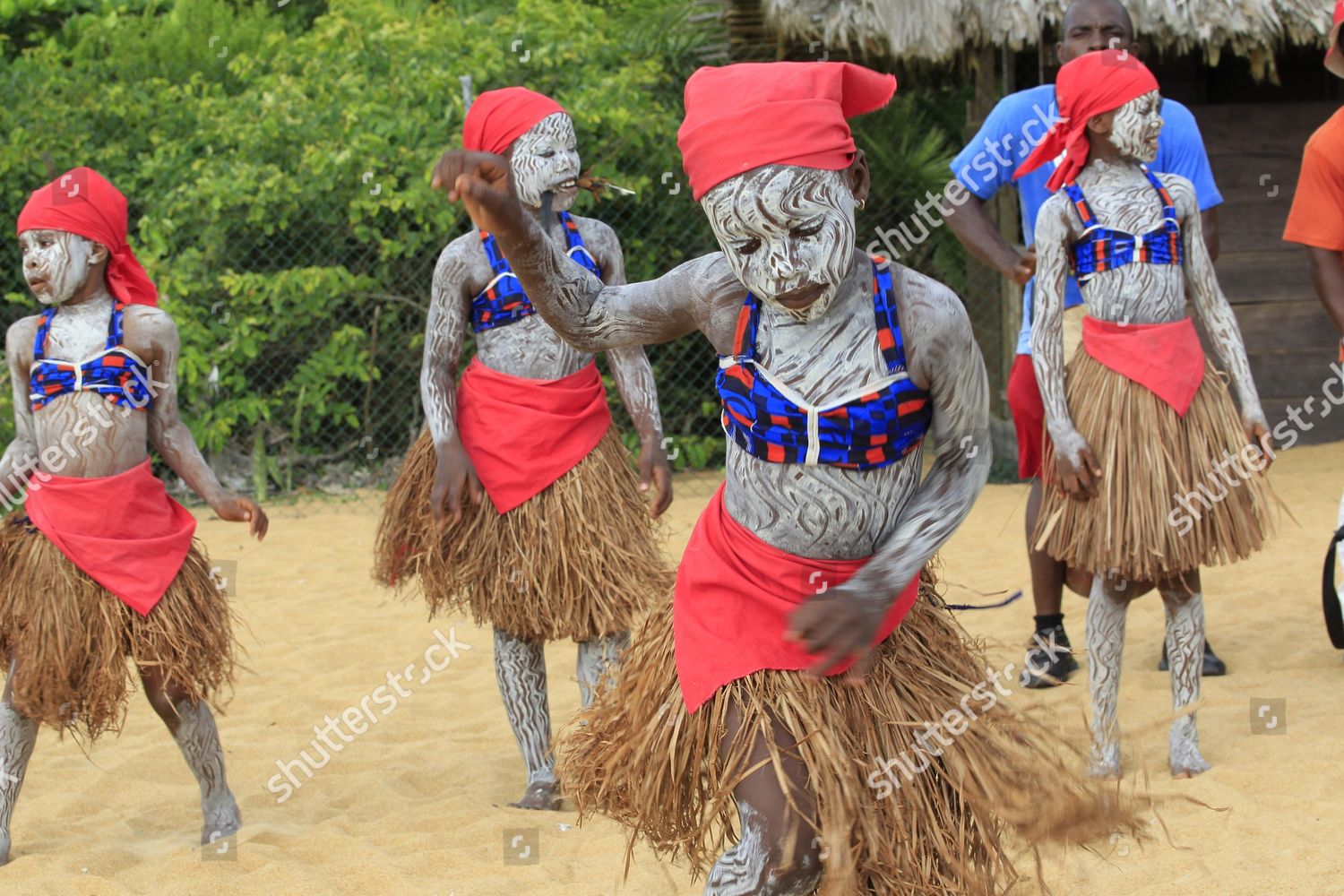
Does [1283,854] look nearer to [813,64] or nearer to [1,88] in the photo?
[813,64]

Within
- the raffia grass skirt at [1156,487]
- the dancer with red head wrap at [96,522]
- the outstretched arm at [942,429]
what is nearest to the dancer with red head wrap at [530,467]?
the dancer with red head wrap at [96,522]

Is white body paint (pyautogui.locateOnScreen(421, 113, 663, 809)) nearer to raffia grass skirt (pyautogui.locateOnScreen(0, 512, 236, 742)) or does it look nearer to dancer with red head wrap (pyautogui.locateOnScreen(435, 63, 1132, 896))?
raffia grass skirt (pyautogui.locateOnScreen(0, 512, 236, 742))

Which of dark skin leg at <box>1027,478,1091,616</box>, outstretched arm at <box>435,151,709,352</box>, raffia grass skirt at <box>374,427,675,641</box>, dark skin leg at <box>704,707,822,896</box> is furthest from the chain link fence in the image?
dark skin leg at <box>704,707,822,896</box>

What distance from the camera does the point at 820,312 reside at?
2549mm

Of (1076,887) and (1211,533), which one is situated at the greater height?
(1211,533)

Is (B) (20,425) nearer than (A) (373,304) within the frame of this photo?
Yes

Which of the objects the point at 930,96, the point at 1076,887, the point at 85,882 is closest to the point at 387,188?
the point at 930,96

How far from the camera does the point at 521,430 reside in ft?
13.8

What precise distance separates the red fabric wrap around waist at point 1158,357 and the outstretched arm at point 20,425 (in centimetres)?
285

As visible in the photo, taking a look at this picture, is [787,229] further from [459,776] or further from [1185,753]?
[459,776]

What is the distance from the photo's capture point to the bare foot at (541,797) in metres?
4.22

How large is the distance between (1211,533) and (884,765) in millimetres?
1811

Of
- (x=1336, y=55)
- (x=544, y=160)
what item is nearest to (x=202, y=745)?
(x=544, y=160)

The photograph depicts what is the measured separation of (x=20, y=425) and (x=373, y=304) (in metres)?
4.97
